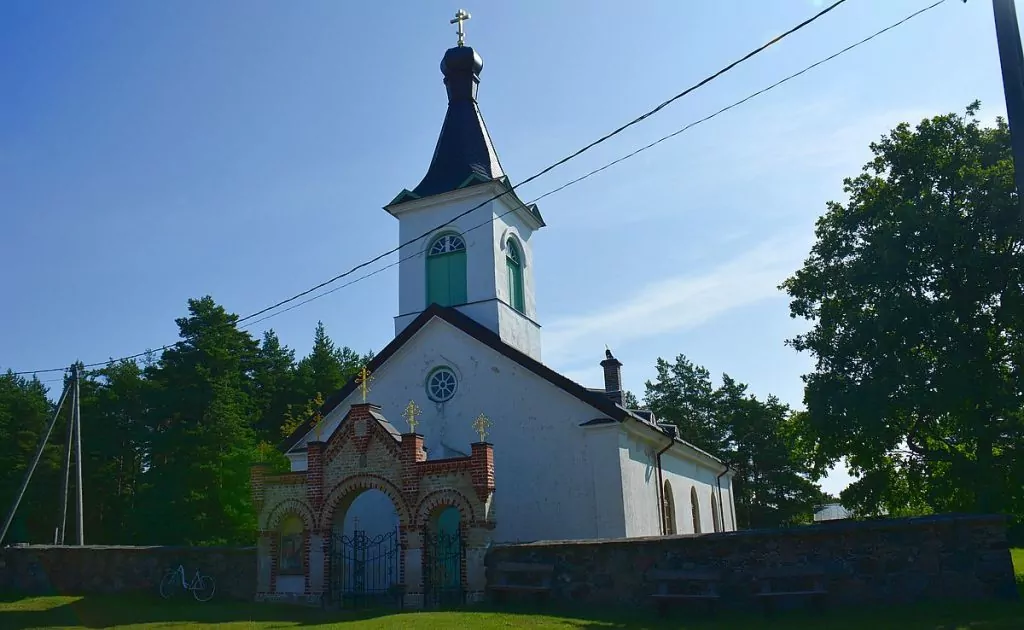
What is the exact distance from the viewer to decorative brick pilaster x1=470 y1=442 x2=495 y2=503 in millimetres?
16062

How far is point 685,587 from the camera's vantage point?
1399 cm

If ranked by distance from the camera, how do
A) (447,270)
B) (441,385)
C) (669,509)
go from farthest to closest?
A: (669,509) < (447,270) < (441,385)

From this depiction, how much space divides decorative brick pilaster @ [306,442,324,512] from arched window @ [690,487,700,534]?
14.8 meters

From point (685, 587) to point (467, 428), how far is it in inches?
341

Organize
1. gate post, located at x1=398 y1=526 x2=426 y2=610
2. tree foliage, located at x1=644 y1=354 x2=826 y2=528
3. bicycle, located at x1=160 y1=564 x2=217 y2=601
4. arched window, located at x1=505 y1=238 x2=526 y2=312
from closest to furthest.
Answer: gate post, located at x1=398 y1=526 x2=426 y2=610
bicycle, located at x1=160 y1=564 x2=217 y2=601
arched window, located at x1=505 y1=238 x2=526 y2=312
tree foliage, located at x1=644 y1=354 x2=826 y2=528

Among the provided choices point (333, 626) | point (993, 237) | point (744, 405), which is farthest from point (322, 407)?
point (744, 405)

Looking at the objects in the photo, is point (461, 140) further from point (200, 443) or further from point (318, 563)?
point (200, 443)

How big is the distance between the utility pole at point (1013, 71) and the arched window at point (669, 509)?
18.7 meters

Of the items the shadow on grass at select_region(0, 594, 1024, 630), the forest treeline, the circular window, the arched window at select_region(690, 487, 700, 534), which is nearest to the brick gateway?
the shadow on grass at select_region(0, 594, 1024, 630)

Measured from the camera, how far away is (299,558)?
61.6 feet

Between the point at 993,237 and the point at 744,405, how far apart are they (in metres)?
31.3

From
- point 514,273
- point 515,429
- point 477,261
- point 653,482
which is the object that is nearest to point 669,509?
point 653,482

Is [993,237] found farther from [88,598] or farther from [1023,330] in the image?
[88,598]

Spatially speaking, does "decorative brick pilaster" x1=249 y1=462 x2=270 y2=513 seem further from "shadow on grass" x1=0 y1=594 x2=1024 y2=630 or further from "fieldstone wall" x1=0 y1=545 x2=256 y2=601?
"shadow on grass" x1=0 y1=594 x2=1024 y2=630
